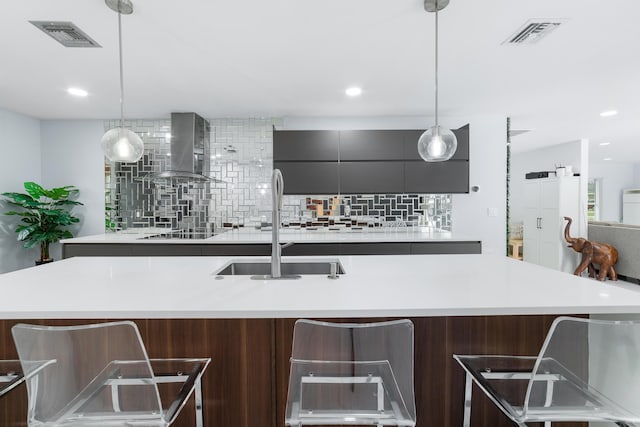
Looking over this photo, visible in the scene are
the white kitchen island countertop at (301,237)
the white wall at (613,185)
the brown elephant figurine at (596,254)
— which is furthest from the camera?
the white wall at (613,185)

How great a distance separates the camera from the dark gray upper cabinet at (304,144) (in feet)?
13.5

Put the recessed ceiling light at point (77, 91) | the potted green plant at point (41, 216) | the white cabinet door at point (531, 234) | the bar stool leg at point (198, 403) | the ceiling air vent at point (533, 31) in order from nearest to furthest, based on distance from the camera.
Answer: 1. the bar stool leg at point (198, 403)
2. the ceiling air vent at point (533, 31)
3. the recessed ceiling light at point (77, 91)
4. the potted green plant at point (41, 216)
5. the white cabinet door at point (531, 234)

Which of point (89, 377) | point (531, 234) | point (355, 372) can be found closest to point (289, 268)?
Answer: point (355, 372)

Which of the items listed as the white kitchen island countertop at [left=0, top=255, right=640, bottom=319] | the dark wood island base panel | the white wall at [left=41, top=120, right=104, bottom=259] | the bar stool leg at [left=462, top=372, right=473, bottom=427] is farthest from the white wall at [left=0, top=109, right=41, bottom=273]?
the bar stool leg at [left=462, top=372, right=473, bottom=427]

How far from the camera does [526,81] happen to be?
3.31 metres

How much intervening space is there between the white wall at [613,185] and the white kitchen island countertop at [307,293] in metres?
10.5

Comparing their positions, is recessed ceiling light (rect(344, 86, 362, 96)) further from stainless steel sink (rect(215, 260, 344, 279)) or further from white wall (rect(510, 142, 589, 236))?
white wall (rect(510, 142, 589, 236))

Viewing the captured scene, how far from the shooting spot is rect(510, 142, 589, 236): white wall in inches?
231

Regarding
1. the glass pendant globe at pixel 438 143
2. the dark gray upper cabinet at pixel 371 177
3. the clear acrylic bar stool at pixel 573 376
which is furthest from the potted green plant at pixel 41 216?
the clear acrylic bar stool at pixel 573 376

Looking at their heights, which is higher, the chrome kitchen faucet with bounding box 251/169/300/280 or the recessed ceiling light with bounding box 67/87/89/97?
the recessed ceiling light with bounding box 67/87/89/97

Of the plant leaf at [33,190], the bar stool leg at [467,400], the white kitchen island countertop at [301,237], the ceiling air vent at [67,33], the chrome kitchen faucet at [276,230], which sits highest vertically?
the ceiling air vent at [67,33]

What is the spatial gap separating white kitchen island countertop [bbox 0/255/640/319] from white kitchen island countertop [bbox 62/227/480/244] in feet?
5.42

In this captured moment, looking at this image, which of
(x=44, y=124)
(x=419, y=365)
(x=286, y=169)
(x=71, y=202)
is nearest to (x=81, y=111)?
(x=44, y=124)

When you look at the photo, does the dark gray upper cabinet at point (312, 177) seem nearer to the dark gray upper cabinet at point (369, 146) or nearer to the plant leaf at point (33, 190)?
the dark gray upper cabinet at point (369, 146)
